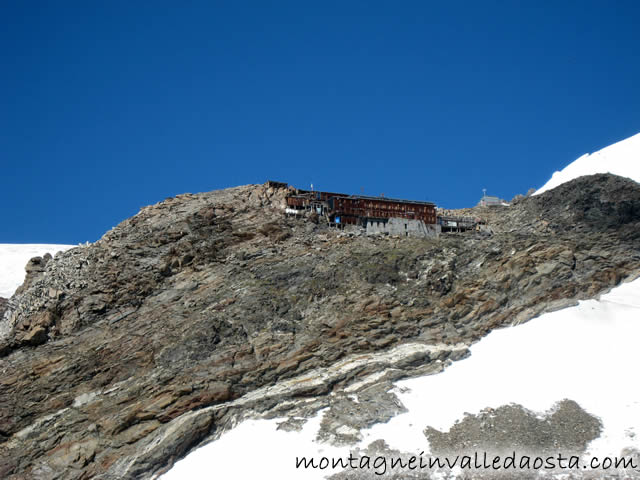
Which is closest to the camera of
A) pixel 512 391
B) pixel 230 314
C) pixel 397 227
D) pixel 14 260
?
pixel 512 391

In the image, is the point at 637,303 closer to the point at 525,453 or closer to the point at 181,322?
the point at 525,453

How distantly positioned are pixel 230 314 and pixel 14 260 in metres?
49.6

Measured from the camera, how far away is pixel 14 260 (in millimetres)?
75062

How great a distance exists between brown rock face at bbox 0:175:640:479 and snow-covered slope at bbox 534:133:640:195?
21.1 meters

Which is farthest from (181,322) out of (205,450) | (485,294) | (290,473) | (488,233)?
(488,233)

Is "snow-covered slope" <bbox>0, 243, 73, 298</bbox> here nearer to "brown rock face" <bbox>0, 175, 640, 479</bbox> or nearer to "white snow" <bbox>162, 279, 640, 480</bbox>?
"brown rock face" <bbox>0, 175, 640, 479</bbox>

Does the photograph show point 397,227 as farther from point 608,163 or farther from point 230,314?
point 608,163

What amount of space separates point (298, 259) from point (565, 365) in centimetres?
2017

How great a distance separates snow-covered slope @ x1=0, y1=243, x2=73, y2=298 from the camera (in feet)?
224

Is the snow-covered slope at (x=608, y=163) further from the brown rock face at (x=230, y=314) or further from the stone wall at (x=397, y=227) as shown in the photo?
the stone wall at (x=397, y=227)

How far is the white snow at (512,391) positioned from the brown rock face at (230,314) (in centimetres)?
143

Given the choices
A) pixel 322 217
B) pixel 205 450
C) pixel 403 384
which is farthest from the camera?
pixel 322 217

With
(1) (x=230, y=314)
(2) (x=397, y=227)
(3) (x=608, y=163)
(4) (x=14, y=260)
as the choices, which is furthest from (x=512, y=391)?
(4) (x=14, y=260)

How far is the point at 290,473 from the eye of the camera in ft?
96.6
